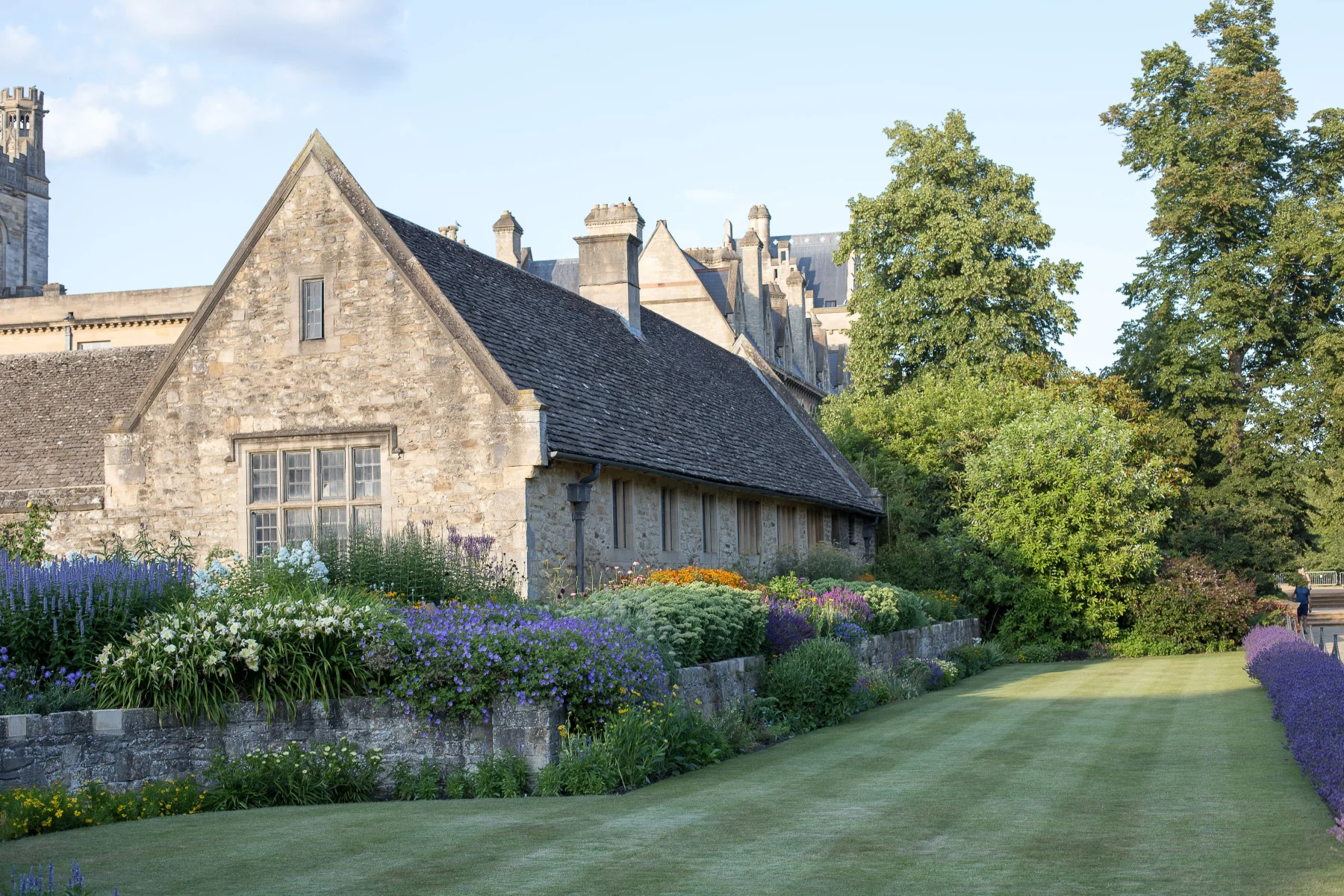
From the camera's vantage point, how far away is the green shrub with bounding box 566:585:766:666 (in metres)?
13.8

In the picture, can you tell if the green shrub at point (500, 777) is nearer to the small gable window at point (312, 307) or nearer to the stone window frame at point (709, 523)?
the small gable window at point (312, 307)

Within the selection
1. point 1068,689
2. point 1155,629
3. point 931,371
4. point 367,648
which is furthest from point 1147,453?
point 367,648

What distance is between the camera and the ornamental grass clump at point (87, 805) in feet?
31.4

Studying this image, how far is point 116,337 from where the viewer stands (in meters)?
40.0

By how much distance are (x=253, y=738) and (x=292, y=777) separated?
62 cm

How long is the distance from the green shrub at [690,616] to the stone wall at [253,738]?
216 cm

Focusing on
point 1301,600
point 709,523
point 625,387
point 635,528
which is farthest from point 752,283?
point 635,528

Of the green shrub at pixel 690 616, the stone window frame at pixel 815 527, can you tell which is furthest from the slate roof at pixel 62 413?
the stone window frame at pixel 815 527

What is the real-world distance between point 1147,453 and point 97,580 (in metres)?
27.6

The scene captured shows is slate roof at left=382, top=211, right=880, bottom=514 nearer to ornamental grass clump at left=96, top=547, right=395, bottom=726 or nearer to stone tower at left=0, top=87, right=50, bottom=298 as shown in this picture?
ornamental grass clump at left=96, top=547, right=395, bottom=726

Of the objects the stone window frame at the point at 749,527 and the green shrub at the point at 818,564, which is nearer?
the stone window frame at the point at 749,527

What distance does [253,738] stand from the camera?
11.4m

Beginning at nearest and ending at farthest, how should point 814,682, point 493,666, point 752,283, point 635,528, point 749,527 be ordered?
point 493,666 < point 814,682 < point 635,528 < point 749,527 < point 752,283

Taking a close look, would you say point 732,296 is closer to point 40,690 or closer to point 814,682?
point 814,682
